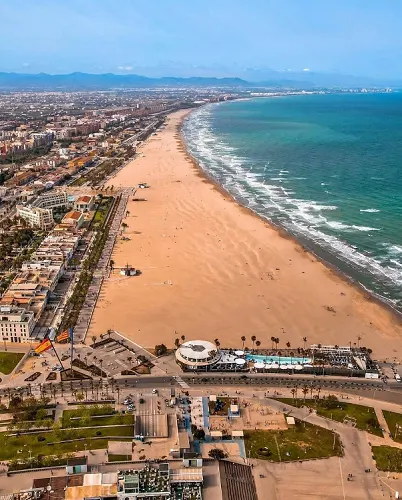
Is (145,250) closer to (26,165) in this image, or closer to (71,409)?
(71,409)

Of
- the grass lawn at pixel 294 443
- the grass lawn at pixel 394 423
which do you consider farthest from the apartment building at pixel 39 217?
the grass lawn at pixel 394 423

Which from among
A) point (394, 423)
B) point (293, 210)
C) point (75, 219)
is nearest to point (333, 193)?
point (293, 210)

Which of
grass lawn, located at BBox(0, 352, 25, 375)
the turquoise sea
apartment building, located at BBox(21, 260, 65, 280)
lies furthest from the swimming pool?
apartment building, located at BBox(21, 260, 65, 280)

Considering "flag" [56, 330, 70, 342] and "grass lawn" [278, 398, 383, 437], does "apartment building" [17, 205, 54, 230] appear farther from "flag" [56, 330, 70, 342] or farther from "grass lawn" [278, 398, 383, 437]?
"grass lawn" [278, 398, 383, 437]

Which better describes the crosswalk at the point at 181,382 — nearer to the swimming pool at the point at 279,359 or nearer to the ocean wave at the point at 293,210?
the swimming pool at the point at 279,359

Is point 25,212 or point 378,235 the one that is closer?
point 378,235

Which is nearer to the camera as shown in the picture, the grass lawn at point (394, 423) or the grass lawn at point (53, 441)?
the grass lawn at point (53, 441)

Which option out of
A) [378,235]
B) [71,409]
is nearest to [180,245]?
[378,235]
